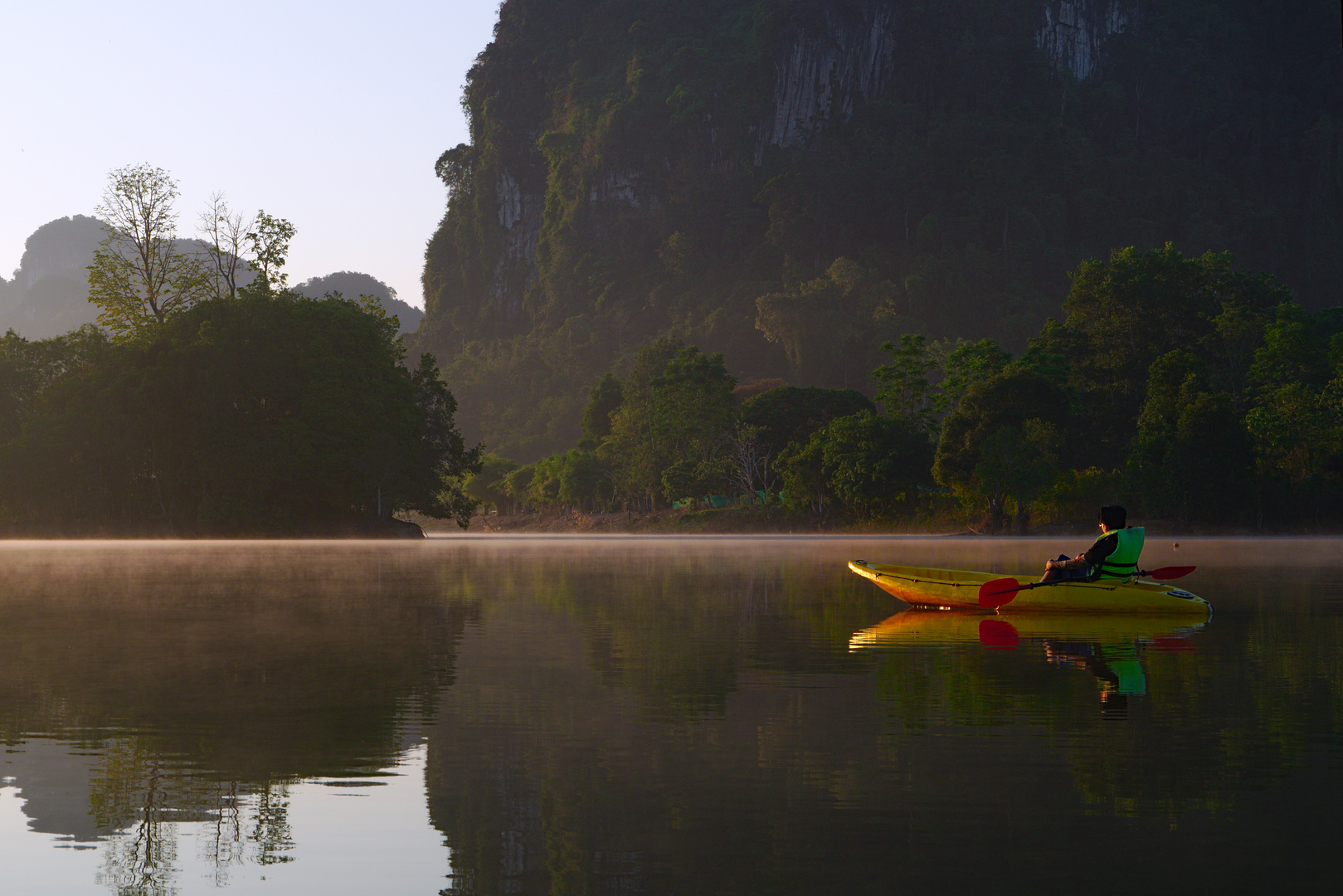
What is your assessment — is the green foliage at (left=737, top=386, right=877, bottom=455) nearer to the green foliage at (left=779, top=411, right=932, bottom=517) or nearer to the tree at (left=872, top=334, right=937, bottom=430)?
the tree at (left=872, top=334, right=937, bottom=430)

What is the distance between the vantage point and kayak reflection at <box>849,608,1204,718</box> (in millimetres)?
11352

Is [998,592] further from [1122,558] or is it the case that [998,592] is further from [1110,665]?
[1110,665]

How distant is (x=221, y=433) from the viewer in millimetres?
58875

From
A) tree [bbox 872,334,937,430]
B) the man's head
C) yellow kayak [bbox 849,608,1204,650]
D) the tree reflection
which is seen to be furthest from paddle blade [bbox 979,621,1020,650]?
tree [bbox 872,334,937,430]

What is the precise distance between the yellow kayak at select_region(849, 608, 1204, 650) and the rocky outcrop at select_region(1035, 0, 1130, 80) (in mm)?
184205

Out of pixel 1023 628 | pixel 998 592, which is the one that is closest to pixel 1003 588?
pixel 998 592

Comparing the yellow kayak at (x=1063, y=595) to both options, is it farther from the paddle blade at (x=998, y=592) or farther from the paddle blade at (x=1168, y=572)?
the paddle blade at (x=1168, y=572)

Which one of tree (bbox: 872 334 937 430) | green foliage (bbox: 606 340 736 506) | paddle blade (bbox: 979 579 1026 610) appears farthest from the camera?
green foliage (bbox: 606 340 736 506)

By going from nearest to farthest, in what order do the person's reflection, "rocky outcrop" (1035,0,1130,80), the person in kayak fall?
the person's reflection
the person in kayak
"rocky outcrop" (1035,0,1130,80)

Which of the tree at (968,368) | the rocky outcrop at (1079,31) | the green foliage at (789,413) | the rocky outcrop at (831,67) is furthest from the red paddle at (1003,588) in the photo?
the rocky outcrop at (1079,31)

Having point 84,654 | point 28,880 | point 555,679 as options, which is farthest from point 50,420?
point 28,880

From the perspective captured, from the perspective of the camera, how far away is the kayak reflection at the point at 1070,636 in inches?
447

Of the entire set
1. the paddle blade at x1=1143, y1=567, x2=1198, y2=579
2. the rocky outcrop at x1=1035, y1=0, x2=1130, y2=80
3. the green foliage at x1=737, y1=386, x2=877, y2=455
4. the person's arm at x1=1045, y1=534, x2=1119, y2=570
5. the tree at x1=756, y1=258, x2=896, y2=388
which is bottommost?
the paddle blade at x1=1143, y1=567, x2=1198, y2=579

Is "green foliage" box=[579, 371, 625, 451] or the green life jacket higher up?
"green foliage" box=[579, 371, 625, 451]
